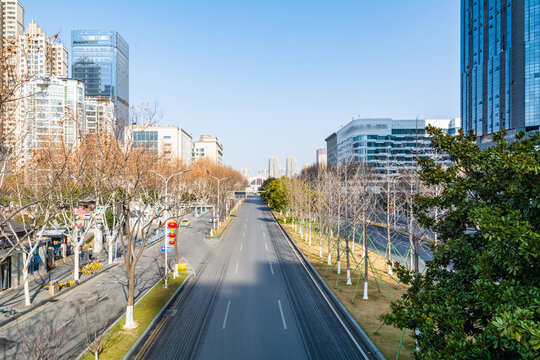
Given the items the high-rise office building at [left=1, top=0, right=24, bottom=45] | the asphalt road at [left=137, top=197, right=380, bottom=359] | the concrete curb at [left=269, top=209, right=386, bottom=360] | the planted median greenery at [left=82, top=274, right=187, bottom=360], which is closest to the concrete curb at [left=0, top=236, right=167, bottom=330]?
the planted median greenery at [left=82, top=274, right=187, bottom=360]

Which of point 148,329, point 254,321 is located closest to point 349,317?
point 254,321

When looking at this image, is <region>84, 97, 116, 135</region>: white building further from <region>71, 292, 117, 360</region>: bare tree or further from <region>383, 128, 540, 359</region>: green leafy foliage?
<region>383, 128, 540, 359</region>: green leafy foliage

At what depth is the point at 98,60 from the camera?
511ft

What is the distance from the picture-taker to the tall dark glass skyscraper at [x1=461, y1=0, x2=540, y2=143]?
71.7 meters

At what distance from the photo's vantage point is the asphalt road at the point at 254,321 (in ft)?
40.5

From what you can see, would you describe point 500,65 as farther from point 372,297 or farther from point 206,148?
point 206,148

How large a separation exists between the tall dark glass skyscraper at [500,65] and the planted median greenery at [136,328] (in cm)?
6512

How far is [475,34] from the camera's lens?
90.2 m

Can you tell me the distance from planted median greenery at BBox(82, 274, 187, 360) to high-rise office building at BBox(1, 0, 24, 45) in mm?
9691

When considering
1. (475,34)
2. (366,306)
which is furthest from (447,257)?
(475,34)

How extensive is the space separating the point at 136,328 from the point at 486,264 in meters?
13.6

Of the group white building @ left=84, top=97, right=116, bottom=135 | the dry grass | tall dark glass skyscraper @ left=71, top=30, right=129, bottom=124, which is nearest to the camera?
the dry grass

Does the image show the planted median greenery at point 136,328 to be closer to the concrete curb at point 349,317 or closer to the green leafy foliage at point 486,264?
the concrete curb at point 349,317

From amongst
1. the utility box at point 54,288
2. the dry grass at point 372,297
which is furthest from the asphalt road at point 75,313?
Answer: the dry grass at point 372,297
